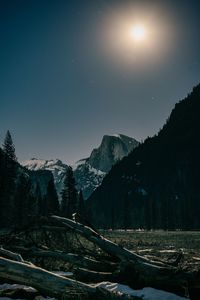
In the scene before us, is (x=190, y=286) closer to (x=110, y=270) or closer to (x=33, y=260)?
(x=110, y=270)

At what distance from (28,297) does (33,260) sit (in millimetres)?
A: 4325

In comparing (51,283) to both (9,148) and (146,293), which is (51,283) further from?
(9,148)

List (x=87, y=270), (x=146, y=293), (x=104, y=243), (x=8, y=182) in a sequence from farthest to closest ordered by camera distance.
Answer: (x=8, y=182) → (x=104, y=243) → (x=87, y=270) → (x=146, y=293)

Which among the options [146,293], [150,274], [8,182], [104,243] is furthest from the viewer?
[8,182]

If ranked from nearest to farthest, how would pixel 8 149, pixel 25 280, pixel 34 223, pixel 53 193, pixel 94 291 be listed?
pixel 94 291 < pixel 25 280 < pixel 34 223 < pixel 8 149 < pixel 53 193

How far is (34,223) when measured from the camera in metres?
12.4

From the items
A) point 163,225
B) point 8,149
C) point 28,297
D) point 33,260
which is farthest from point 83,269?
point 163,225

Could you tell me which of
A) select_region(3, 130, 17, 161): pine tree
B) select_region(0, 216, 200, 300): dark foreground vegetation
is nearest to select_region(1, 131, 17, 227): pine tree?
select_region(3, 130, 17, 161): pine tree

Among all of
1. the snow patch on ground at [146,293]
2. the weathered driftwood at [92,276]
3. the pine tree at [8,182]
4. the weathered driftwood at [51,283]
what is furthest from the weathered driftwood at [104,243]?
the pine tree at [8,182]

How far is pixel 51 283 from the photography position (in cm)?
788

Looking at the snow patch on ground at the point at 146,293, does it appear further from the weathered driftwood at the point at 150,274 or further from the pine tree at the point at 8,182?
the pine tree at the point at 8,182

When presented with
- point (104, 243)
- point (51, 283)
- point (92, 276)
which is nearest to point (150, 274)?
point (92, 276)

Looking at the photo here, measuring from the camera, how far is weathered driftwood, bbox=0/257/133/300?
294 inches

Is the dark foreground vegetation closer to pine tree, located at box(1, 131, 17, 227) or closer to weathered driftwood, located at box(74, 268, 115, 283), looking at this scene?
weathered driftwood, located at box(74, 268, 115, 283)
